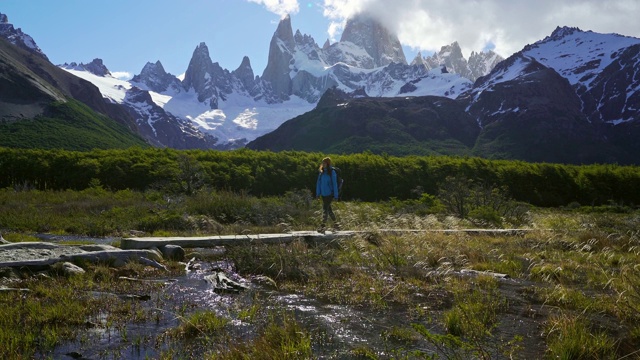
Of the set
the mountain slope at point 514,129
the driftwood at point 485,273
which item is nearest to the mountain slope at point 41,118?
the mountain slope at point 514,129

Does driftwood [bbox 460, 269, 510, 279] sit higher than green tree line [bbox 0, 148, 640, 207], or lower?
lower

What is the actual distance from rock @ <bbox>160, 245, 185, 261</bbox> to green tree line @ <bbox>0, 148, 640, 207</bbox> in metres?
13.2

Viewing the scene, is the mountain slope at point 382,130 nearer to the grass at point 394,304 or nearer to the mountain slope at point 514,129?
the mountain slope at point 514,129

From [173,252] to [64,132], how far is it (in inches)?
5582

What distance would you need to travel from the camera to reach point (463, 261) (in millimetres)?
10578

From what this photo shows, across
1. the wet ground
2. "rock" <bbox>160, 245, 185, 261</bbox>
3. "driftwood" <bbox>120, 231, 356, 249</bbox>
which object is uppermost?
"driftwood" <bbox>120, 231, 356, 249</bbox>

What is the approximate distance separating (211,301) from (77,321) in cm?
197

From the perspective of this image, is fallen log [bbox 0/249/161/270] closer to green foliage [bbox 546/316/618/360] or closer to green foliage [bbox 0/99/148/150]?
green foliage [bbox 546/316/618/360]

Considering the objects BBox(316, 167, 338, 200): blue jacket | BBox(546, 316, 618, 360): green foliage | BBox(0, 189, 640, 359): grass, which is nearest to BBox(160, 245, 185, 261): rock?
BBox(0, 189, 640, 359): grass

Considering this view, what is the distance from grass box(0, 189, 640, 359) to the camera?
514cm

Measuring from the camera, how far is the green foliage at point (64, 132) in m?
122

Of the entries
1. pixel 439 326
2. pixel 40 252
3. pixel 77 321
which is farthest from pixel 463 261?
pixel 40 252

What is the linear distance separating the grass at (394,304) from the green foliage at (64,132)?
116736 millimetres

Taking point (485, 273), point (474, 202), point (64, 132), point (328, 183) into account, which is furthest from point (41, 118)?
point (485, 273)
